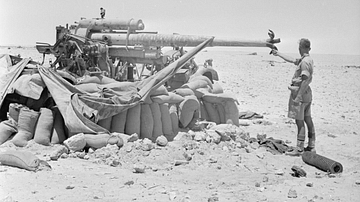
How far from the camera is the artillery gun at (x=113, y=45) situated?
8891mm

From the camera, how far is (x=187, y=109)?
787 cm

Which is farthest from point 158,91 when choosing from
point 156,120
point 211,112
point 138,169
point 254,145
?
point 138,169

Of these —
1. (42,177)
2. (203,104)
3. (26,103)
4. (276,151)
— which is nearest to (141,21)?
(203,104)

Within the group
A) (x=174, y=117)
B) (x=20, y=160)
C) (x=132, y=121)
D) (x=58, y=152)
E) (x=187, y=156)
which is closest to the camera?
(x=20, y=160)

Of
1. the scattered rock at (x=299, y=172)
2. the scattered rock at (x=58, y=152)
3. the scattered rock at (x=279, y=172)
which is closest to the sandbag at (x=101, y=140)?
the scattered rock at (x=58, y=152)

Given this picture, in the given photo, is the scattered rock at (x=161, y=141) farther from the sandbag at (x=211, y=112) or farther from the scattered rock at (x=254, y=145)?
the sandbag at (x=211, y=112)

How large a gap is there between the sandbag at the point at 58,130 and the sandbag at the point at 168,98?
150 cm

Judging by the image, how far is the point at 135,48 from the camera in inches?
387

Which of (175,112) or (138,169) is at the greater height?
(175,112)

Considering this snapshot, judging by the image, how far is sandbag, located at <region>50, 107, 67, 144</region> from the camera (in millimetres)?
6781

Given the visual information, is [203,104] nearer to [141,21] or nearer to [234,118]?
[234,118]

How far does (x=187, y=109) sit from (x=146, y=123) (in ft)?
3.11

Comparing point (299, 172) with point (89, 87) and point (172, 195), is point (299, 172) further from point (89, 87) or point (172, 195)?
point (89, 87)

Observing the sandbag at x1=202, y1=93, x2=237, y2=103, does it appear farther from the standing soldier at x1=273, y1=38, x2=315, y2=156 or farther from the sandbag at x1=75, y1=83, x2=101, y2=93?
the sandbag at x1=75, y1=83, x2=101, y2=93
